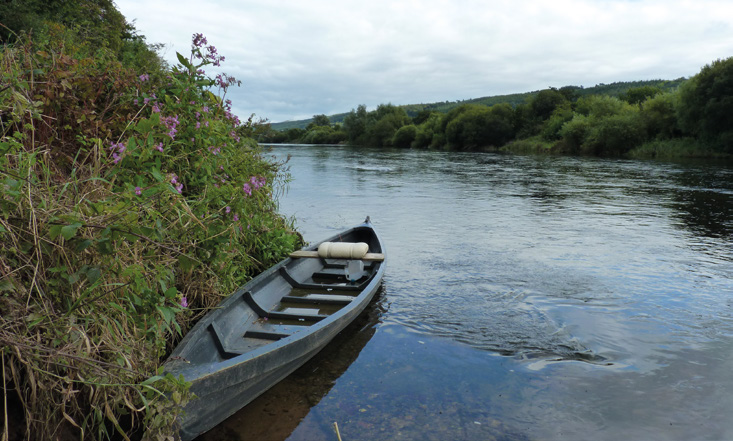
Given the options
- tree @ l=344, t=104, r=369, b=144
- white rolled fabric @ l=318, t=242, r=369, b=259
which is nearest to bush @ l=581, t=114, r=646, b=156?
white rolled fabric @ l=318, t=242, r=369, b=259

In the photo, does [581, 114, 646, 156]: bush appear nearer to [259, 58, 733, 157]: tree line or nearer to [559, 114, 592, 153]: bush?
[259, 58, 733, 157]: tree line

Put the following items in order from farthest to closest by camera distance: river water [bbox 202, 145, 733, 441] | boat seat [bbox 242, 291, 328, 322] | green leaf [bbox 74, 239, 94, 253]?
1. boat seat [bbox 242, 291, 328, 322]
2. river water [bbox 202, 145, 733, 441]
3. green leaf [bbox 74, 239, 94, 253]

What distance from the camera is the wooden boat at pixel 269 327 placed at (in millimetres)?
3488

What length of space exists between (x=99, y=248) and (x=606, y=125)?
45581 millimetres

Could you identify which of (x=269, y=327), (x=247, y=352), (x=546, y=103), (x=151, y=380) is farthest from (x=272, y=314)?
(x=546, y=103)

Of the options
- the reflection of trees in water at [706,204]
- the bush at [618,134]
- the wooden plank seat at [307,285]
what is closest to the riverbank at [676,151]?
the bush at [618,134]

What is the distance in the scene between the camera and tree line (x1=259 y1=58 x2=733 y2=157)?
119 ft

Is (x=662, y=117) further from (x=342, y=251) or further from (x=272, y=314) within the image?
(x=272, y=314)

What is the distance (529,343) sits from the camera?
18.1 feet

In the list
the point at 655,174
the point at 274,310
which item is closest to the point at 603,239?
the point at 274,310

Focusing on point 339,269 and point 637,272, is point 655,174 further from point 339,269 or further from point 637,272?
point 339,269

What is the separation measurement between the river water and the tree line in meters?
3.42

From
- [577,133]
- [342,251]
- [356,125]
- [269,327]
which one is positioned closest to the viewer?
[269,327]

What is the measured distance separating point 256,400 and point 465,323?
2.81 m
